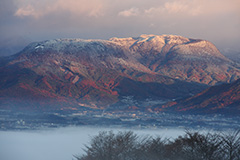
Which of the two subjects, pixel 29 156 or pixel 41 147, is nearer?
pixel 29 156

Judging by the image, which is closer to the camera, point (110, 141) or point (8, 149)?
point (110, 141)

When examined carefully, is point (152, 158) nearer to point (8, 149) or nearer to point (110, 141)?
point (110, 141)

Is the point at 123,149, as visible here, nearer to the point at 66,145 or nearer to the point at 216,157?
the point at 216,157

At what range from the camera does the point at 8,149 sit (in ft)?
585

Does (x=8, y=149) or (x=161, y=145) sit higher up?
(x=161, y=145)

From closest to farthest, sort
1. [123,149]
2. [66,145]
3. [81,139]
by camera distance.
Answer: [123,149] < [66,145] < [81,139]

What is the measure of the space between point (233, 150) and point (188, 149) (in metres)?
6.16

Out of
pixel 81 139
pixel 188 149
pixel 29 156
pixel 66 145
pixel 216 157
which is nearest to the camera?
pixel 216 157

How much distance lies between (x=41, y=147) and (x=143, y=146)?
117 m

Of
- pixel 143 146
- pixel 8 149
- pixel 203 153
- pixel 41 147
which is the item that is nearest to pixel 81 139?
pixel 41 147

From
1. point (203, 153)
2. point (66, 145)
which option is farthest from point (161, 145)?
point (66, 145)

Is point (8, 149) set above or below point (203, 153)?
below

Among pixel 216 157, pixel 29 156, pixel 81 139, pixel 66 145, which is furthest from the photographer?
pixel 81 139

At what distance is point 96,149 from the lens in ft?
236
